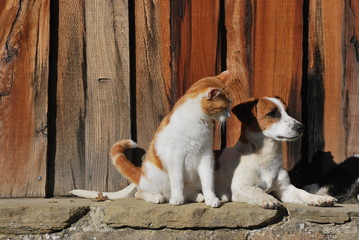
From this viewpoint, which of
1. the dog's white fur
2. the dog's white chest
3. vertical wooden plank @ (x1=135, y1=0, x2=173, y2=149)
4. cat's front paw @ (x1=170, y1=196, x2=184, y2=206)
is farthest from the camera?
vertical wooden plank @ (x1=135, y1=0, x2=173, y2=149)

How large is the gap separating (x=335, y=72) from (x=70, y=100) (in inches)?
70.7

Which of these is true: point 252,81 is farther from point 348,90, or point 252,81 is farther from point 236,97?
point 348,90

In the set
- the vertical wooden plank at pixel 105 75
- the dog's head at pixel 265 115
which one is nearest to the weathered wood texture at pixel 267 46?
the dog's head at pixel 265 115

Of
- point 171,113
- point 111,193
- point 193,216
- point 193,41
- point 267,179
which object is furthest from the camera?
point 193,41

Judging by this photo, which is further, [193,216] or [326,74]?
[326,74]

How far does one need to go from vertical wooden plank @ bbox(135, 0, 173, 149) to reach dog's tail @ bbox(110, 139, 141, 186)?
0.22 metres

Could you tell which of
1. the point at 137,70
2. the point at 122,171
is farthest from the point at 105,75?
the point at 122,171

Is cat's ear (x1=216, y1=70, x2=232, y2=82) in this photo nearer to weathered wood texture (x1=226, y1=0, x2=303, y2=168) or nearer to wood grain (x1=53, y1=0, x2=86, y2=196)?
weathered wood texture (x1=226, y1=0, x2=303, y2=168)

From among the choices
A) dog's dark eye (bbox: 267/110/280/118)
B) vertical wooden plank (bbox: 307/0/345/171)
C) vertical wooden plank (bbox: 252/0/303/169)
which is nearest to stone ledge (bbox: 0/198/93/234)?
dog's dark eye (bbox: 267/110/280/118)

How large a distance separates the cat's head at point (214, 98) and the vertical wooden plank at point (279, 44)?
1.69ft

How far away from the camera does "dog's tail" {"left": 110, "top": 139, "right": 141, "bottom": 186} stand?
409cm

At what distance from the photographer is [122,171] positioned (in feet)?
13.5

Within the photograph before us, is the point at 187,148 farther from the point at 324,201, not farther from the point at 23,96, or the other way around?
the point at 23,96

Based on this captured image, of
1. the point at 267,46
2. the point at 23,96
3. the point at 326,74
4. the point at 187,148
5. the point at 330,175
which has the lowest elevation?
the point at 330,175
